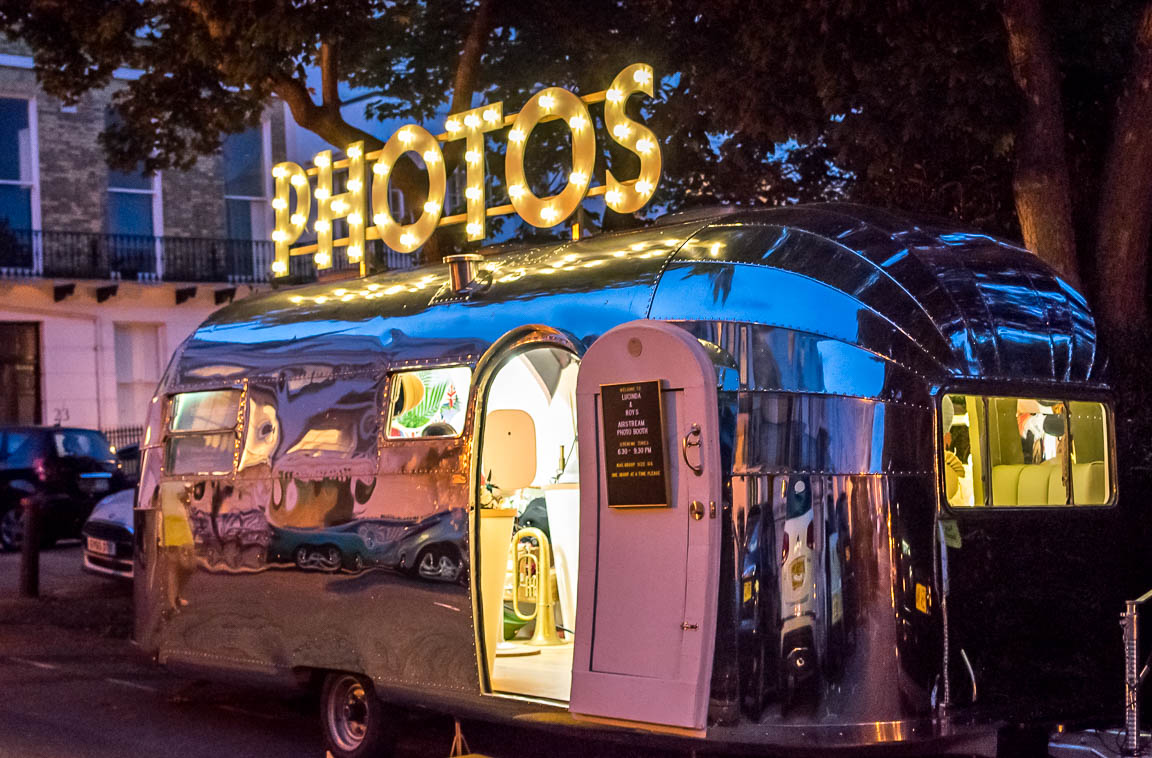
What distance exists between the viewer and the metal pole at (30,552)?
1597cm

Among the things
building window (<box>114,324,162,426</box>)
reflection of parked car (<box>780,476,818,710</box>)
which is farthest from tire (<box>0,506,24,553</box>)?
reflection of parked car (<box>780,476,818,710</box>)

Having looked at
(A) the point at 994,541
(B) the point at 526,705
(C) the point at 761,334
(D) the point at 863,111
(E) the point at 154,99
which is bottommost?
(B) the point at 526,705

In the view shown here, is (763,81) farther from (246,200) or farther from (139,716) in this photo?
(246,200)

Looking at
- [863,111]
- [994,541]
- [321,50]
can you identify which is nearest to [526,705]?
[994,541]

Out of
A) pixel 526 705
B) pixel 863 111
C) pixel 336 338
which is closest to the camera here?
pixel 526 705

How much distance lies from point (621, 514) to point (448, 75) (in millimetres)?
10379

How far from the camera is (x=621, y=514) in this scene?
6.96m

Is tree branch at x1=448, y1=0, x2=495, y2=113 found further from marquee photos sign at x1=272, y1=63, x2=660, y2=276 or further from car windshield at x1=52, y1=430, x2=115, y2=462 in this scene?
car windshield at x1=52, y1=430, x2=115, y2=462

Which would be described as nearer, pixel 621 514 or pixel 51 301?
pixel 621 514

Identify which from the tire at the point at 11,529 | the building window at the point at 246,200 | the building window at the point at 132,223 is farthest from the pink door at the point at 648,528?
the building window at the point at 246,200

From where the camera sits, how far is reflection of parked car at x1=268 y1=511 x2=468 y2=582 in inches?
311

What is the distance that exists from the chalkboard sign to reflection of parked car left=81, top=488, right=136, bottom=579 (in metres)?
8.80

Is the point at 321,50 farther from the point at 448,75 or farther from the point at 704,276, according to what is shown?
the point at 704,276

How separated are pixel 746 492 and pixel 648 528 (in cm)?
50
